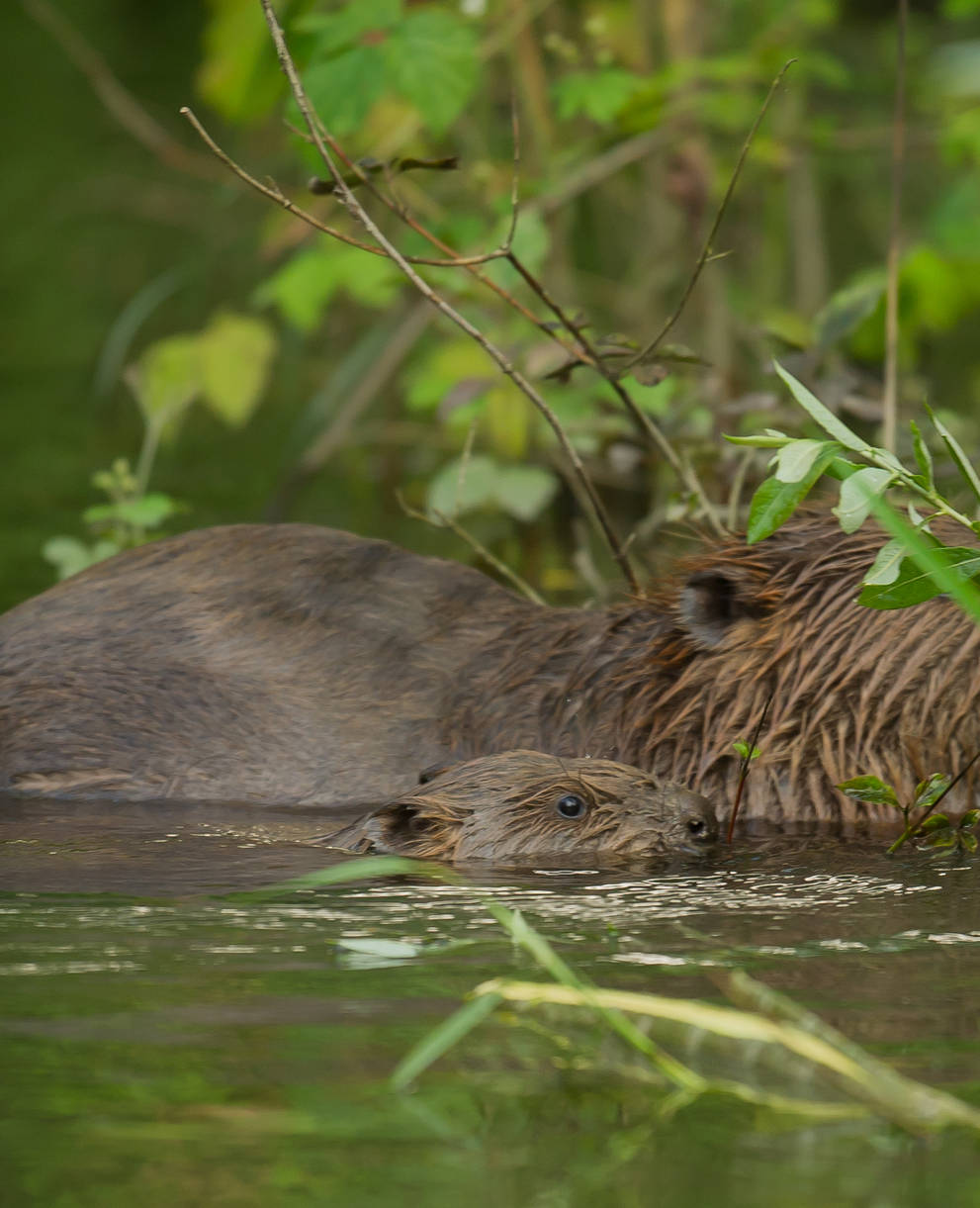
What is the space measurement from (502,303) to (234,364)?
66cm

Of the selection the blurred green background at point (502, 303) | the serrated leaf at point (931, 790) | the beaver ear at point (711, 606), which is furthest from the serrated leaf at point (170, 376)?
the serrated leaf at point (931, 790)

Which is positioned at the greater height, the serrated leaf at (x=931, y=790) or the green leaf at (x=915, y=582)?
the green leaf at (x=915, y=582)

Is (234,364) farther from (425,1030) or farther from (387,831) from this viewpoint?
(425,1030)

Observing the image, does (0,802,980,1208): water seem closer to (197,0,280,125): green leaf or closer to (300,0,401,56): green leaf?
(300,0,401,56): green leaf

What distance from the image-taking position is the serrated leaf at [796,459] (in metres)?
2.34

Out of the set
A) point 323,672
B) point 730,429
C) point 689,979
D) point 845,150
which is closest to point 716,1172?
point 689,979

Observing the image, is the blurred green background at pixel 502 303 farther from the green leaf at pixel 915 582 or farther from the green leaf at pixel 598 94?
the green leaf at pixel 915 582

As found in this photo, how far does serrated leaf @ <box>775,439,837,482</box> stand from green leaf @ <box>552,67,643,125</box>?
2.17 metres

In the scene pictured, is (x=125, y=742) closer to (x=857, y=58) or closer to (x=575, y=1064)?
(x=575, y=1064)

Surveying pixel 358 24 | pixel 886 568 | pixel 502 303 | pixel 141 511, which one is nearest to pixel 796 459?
pixel 886 568

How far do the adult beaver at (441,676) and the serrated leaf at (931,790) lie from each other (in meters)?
0.06

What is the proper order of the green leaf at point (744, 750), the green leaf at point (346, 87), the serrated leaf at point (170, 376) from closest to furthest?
the green leaf at point (744, 750) < the green leaf at point (346, 87) < the serrated leaf at point (170, 376)

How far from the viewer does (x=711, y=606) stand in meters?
3.32

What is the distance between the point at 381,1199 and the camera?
1570 mm
